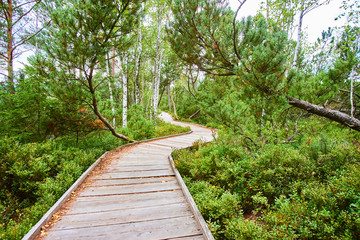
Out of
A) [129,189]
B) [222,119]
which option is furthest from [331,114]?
[129,189]

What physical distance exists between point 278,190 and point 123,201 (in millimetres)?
3074

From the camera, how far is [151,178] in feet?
12.3

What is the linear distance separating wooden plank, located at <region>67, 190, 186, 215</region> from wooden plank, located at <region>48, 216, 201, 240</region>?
426 mm

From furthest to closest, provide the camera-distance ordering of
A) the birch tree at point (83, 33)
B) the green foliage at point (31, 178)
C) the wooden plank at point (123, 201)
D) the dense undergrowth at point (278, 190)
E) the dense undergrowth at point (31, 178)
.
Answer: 1. the birch tree at point (83, 33)
2. the green foliage at point (31, 178)
3. the dense undergrowth at point (31, 178)
4. the wooden plank at point (123, 201)
5. the dense undergrowth at point (278, 190)

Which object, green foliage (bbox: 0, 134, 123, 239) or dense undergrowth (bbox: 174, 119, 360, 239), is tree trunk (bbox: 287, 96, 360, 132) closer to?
dense undergrowth (bbox: 174, 119, 360, 239)

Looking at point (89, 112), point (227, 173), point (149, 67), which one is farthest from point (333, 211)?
point (149, 67)

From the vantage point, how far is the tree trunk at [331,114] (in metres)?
3.50

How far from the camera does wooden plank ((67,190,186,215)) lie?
8.46 ft

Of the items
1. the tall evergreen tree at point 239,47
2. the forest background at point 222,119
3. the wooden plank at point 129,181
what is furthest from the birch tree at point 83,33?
the wooden plank at point 129,181

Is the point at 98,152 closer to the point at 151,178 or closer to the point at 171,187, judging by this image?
the point at 151,178

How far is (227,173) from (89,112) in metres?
4.93

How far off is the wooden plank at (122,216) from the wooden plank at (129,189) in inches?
23.3

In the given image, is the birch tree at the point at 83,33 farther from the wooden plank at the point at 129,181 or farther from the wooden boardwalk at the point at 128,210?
the wooden boardwalk at the point at 128,210

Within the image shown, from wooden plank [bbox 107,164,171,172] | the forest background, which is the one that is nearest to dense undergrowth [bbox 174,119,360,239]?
the forest background
